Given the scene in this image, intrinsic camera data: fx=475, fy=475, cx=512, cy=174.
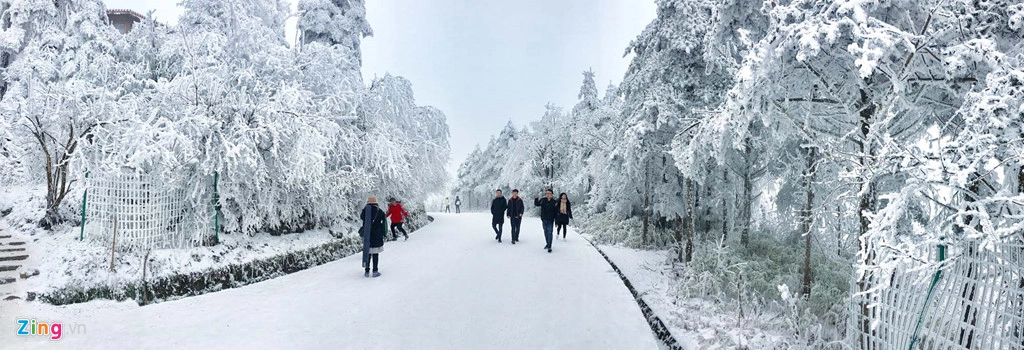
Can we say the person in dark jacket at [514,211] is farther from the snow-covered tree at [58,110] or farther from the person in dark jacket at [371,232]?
the snow-covered tree at [58,110]

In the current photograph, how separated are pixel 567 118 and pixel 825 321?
2740 cm

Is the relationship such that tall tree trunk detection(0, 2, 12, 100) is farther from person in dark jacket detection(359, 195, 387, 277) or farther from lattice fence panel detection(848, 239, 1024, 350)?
lattice fence panel detection(848, 239, 1024, 350)

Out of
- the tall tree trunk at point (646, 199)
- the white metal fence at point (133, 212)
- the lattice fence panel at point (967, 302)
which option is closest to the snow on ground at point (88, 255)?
the white metal fence at point (133, 212)

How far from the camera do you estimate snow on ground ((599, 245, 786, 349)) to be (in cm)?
565

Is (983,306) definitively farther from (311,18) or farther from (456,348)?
(311,18)

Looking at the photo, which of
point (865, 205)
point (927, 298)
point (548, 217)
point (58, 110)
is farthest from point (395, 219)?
point (927, 298)

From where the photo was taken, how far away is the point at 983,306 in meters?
3.55

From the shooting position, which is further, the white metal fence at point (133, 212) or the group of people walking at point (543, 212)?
the group of people walking at point (543, 212)

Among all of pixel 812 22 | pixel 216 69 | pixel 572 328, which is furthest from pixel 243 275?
pixel 812 22

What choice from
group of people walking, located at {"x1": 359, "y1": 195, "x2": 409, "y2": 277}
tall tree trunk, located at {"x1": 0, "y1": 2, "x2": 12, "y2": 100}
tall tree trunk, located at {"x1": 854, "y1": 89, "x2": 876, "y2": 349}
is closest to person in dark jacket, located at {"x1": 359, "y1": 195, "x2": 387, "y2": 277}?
group of people walking, located at {"x1": 359, "y1": 195, "x2": 409, "y2": 277}

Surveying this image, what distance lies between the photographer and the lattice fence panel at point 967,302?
341 centimetres

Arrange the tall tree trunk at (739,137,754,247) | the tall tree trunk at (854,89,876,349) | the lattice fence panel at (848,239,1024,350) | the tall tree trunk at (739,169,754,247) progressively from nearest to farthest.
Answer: the lattice fence panel at (848,239,1024,350) < the tall tree trunk at (854,89,876,349) < the tall tree trunk at (739,137,754,247) < the tall tree trunk at (739,169,754,247)

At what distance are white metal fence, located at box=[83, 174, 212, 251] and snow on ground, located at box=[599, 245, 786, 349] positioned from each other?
8801mm

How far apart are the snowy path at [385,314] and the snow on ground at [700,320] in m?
0.41
